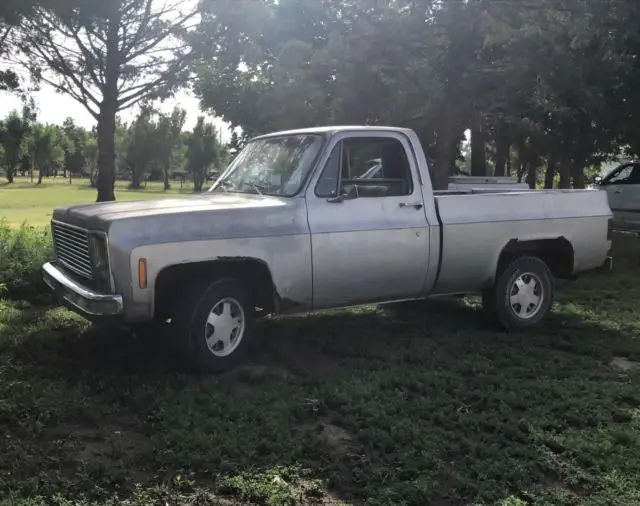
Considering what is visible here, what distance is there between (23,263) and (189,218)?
14.4 feet

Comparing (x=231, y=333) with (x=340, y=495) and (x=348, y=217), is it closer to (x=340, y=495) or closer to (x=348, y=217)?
(x=348, y=217)

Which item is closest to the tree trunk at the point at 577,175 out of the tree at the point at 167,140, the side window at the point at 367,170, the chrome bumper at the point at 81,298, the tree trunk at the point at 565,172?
the tree trunk at the point at 565,172

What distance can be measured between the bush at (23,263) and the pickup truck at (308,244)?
2.15m

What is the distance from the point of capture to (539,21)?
31.8ft

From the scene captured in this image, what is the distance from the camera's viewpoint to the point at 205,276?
5.30 metres

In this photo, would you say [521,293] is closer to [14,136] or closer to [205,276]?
[205,276]

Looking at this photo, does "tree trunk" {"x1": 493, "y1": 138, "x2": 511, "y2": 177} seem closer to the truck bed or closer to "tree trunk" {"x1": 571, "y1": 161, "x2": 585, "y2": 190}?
"tree trunk" {"x1": 571, "y1": 161, "x2": 585, "y2": 190}

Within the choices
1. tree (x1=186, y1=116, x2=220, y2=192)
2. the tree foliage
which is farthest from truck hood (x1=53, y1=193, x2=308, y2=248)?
tree (x1=186, y1=116, x2=220, y2=192)

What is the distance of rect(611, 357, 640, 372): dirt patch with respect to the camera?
6078mm

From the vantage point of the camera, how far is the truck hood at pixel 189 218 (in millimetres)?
4898

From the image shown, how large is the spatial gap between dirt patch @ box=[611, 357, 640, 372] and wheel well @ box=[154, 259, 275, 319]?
3.20 m

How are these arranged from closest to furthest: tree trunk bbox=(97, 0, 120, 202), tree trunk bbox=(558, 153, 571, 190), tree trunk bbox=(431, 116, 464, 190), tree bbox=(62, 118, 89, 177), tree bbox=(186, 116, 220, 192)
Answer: tree trunk bbox=(97, 0, 120, 202)
tree trunk bbox=(431, 116, 464, 190)
tree trunk bbox=(558, 153, 571, 190)
tree bbox=(186, 116, 220, 192)
tree bbox=(62, 118, 89, 177)

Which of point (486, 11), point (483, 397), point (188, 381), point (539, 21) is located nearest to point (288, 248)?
point (188, 381)

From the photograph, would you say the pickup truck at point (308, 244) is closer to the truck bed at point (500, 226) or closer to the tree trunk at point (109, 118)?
the truck bed at point (500, 226)
